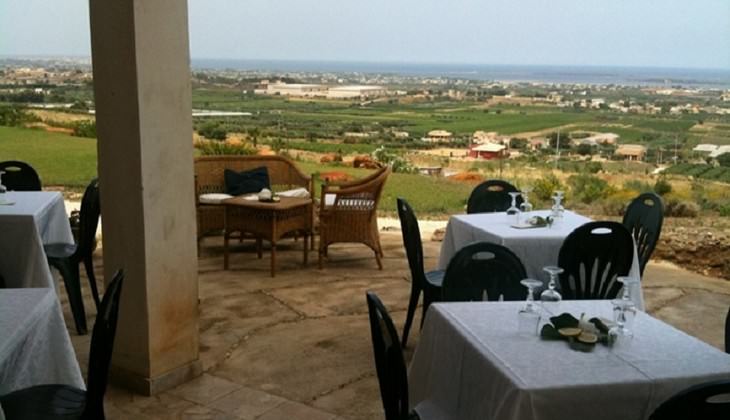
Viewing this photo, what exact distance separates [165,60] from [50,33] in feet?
23.6

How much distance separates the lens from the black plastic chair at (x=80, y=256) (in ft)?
16.5

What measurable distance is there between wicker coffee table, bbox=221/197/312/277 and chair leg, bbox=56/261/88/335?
5.80 feet

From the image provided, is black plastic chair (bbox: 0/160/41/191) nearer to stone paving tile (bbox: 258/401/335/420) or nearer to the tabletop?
the tabletop

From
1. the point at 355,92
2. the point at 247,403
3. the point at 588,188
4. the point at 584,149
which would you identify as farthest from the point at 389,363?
the point at 355,92

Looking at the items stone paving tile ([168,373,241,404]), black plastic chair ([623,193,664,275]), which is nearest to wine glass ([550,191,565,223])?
black plastic chair ([623,193,664,275])

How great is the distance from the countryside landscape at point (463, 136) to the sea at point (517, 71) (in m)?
0.07

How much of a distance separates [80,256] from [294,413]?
218 centimetres

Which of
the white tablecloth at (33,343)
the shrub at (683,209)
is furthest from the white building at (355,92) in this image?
the white tablecloth at (33,343)

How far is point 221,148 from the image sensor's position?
9375 mm

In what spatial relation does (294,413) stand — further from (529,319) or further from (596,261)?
(596,261)

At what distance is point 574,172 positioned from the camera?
31.1ft

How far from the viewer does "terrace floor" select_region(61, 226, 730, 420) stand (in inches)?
155

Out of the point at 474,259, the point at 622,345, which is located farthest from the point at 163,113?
the point at 622,345

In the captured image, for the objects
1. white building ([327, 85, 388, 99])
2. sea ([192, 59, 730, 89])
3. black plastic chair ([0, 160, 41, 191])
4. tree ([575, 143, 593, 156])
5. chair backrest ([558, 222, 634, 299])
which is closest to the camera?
chair backrest ([558, 222, 634, 299])
